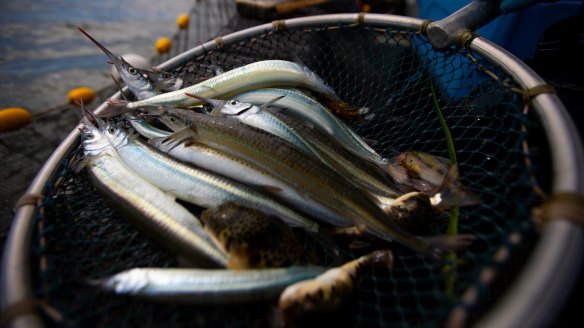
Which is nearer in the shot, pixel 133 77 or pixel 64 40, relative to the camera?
pixel 133 77

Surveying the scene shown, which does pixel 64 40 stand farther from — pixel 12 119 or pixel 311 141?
pixel 311 141

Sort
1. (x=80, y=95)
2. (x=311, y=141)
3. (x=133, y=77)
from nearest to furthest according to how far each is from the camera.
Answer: (x=311, y=141)
(x=133, y=77)
(x=80, y=95)

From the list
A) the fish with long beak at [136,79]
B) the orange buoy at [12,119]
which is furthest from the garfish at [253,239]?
the orange buoy at [12,119]

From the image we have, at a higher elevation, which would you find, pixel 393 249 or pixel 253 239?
pixel 253 239

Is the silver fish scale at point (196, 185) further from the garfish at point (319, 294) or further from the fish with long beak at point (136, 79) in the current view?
the fish with long beak at point (136, 79)

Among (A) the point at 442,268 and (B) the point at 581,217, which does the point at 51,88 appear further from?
(B) the point at 581,217

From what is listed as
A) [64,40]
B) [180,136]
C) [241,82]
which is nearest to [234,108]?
[241,82]

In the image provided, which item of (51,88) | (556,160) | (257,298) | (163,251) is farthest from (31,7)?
(556,160)
